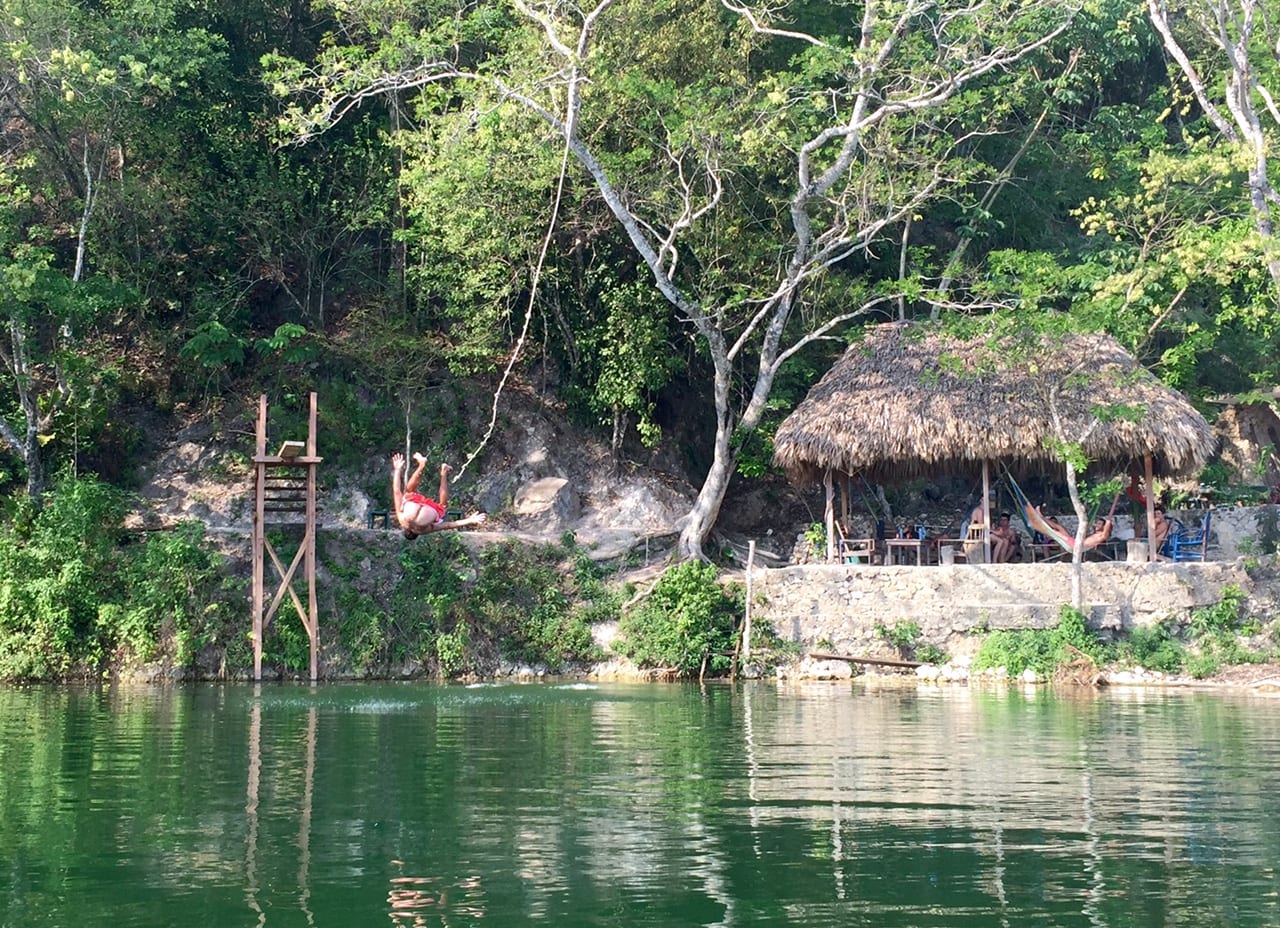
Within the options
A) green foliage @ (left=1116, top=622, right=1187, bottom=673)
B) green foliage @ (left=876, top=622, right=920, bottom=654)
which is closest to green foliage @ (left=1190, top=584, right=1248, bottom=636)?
green foliage @ (left=1116, top=622, right=1187, bottom=673)

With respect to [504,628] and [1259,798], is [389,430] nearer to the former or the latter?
[504,628]

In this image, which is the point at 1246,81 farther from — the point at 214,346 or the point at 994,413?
the point at 214,346

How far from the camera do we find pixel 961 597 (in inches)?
842

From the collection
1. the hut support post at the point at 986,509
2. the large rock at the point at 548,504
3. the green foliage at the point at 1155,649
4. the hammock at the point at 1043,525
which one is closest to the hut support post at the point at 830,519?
the hut support post at the point at 986,509

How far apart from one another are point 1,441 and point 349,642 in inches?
282

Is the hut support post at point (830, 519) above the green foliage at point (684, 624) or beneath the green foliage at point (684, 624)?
above

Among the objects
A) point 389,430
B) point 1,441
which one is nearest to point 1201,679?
point 389,430

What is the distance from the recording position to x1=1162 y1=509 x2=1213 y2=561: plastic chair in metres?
22.9

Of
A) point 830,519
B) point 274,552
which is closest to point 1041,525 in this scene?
point 830,519

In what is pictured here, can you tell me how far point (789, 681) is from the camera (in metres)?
21.4

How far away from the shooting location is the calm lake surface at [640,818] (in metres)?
7.07

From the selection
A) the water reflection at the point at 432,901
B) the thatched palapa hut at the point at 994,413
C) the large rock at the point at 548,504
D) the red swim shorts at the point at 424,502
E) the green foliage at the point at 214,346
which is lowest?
the water reflection at the point at 432,901

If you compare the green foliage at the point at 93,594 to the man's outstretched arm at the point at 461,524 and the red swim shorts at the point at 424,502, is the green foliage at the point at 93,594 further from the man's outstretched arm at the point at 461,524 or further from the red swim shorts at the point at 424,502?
the red swim shorts at the point at 424,502

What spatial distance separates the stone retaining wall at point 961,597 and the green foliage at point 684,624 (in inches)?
23.6
